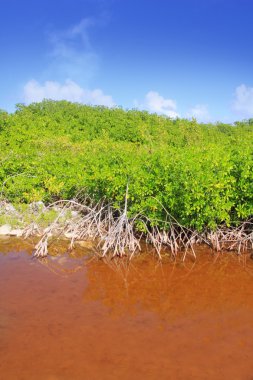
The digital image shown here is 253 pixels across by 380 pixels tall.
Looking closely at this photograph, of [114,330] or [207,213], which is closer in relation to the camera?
[114,330]

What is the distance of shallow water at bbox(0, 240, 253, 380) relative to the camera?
4395 mm

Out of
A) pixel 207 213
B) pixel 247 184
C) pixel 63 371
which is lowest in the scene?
pixel 63 371

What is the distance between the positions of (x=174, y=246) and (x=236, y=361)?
377 centimetres

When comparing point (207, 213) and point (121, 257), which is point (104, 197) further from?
point (207, 213)

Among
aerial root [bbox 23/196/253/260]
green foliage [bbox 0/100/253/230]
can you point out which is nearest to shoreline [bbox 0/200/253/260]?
aerial root [bbox 23/196/253/260]

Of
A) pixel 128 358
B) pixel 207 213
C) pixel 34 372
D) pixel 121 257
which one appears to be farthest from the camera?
pixel 121 257

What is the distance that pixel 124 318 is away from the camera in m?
5.51

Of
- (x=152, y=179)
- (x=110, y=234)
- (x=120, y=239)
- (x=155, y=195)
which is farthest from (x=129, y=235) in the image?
(x=152, y=179)

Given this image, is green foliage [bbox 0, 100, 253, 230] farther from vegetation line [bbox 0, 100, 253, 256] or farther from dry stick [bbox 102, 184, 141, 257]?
dry stick [bbox 102, 184, 141, 257]

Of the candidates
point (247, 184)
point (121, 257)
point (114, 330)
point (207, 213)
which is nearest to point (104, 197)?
point (121, 257)

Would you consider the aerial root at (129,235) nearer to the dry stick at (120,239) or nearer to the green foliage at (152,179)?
the dry stick at (120,239)

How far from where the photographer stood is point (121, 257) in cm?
775

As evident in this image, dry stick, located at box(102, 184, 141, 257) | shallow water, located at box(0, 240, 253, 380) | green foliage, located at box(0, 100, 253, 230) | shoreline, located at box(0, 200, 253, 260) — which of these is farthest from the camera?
shoreline, located at box(0, 200, 253, 260)

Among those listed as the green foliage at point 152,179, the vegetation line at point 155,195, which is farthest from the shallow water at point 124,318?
the green foliage at point 152,179
